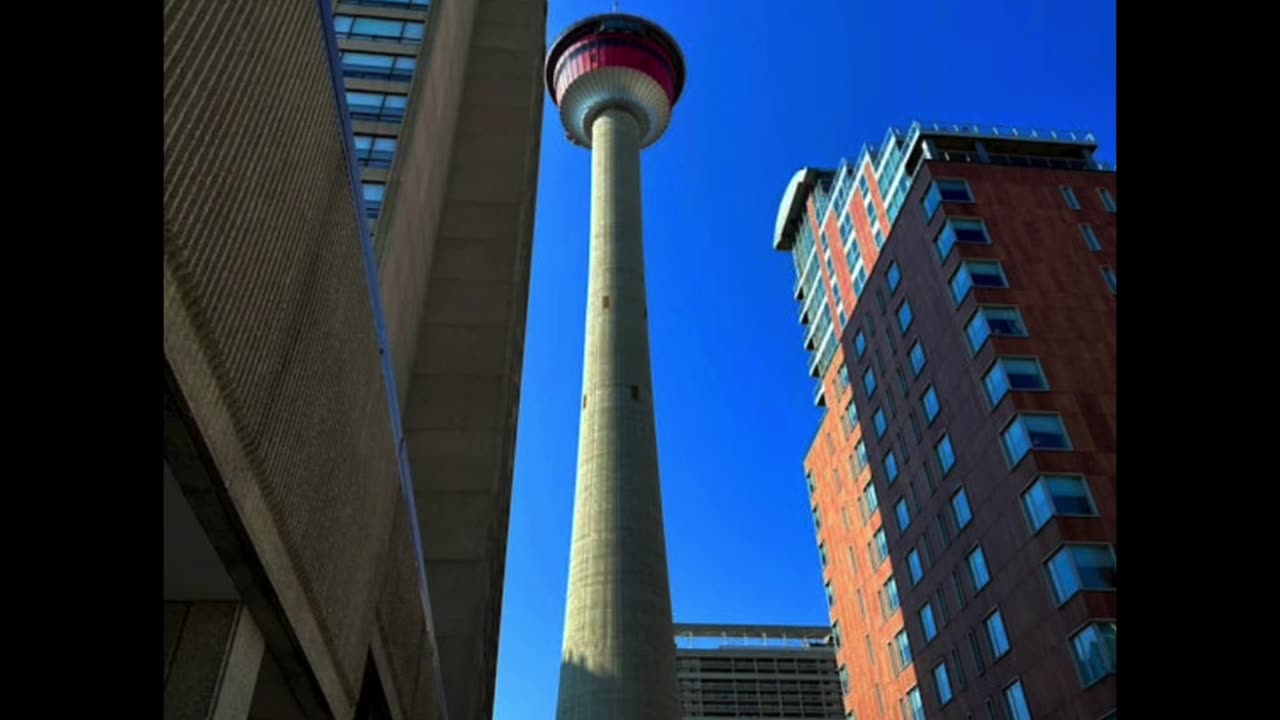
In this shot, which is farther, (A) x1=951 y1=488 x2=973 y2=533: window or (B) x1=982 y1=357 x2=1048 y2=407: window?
(A) x1=951 y1=488 x2=973 y2=533: window

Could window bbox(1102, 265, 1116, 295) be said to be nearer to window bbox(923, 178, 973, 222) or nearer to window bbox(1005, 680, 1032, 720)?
window bbox(923, 178, 973, 222)

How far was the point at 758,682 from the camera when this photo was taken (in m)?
78.7

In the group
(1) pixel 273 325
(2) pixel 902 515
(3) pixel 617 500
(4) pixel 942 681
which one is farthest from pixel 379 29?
(4) pixel 942 681

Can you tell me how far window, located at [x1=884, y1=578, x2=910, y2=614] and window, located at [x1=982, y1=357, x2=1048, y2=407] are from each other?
14.7 m

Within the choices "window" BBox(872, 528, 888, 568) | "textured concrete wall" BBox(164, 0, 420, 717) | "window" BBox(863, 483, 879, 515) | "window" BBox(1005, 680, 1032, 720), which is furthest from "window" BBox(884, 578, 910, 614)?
"textured concrete wall" BBox(164, 0, 420, 717)

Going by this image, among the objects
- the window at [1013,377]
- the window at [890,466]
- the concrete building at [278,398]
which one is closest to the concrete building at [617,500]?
the window at [890,466]

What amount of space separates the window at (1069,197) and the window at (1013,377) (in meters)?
11.1

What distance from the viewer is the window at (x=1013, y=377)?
3916cm

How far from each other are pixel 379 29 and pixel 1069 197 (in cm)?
3641

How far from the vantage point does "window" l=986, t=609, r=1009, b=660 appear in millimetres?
37969
